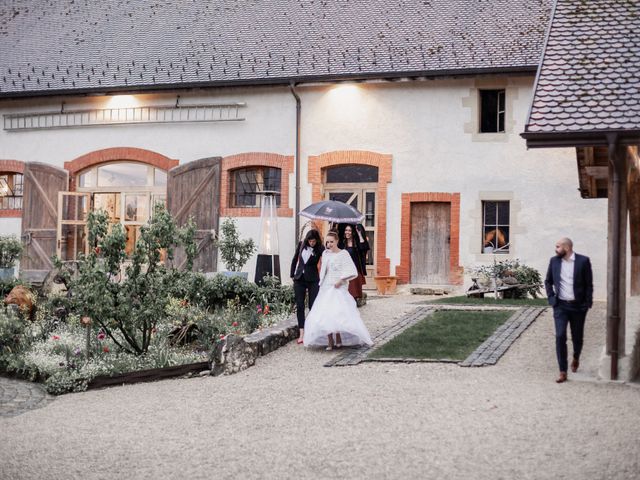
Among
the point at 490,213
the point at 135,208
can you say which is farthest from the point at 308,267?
the point at 135,208

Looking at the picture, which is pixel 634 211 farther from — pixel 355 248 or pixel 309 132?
pixel 309 132

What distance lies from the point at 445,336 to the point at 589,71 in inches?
149

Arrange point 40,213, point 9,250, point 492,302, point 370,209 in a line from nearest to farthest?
point 492,302, point 9,250, point 370,209, point 40,213

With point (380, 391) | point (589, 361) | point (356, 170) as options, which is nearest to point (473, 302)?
point (356, 170)

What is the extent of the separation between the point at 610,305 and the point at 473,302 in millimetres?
6339

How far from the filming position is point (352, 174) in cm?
1816

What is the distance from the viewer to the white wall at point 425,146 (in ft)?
54.7

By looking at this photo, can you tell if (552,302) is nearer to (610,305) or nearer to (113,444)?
(610,305)

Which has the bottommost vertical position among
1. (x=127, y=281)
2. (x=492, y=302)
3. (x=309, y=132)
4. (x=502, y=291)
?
(x=492, y=302)

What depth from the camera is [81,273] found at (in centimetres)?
970

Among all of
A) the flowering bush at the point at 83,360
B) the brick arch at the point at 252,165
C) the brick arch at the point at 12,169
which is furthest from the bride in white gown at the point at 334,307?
the brick arch at the point at 12,169

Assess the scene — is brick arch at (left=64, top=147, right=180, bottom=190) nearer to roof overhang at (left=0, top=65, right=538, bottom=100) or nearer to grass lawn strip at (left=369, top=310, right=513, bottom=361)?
roof overhang at (left=0, top=65, right=538, bottom=100)

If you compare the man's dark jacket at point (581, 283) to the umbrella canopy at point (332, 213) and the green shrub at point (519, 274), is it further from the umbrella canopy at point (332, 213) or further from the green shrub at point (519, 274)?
the green shrub at point (519, 274)

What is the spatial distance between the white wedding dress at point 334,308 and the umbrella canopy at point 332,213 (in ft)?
6.00
